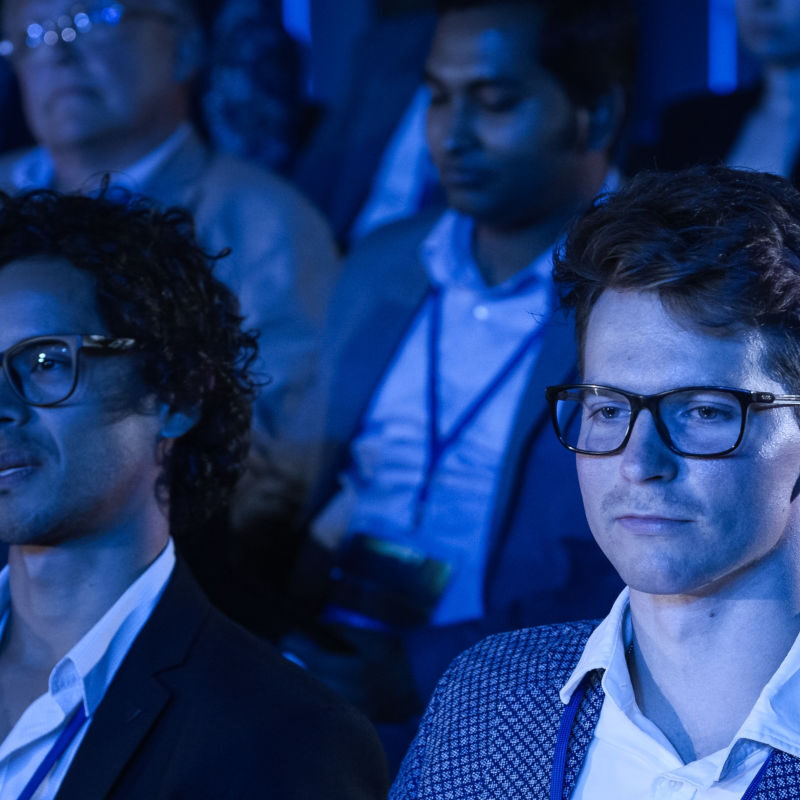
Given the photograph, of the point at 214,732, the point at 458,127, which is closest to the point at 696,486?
the point at 214,732

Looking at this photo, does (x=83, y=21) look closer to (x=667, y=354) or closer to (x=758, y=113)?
(x=758, y=113)

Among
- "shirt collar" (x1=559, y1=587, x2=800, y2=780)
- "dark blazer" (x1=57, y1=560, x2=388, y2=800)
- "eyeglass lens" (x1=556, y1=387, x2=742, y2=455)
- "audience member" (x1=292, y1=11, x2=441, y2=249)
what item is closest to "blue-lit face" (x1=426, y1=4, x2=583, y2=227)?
"audience member" (x1=292, y1=11, x2=441, y2=249)

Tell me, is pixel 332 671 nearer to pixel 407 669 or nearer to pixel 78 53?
pixel 407 669

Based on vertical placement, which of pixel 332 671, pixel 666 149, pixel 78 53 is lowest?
pixel 332 671

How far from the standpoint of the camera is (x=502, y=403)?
253 centimetres

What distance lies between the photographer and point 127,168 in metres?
3.26

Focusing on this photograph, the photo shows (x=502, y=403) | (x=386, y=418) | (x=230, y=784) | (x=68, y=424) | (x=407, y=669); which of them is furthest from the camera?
(x=386, y=418)

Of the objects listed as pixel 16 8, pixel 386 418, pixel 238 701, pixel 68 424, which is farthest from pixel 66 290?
pixel 16 8

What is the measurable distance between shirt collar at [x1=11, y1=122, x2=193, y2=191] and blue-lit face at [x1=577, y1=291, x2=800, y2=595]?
216 cm

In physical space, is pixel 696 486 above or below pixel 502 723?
above

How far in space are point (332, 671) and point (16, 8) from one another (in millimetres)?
2036

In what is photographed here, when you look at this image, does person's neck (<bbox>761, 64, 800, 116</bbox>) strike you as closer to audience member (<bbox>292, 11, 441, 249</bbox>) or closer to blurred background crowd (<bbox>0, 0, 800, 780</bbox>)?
blurred background crowd (<bbox>0, 0, 800, 780</bbox>)

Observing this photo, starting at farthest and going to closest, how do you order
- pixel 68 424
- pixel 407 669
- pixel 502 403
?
pixel 502 403 < pixel 407 669 < pixel 68 424

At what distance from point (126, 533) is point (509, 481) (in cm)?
85
